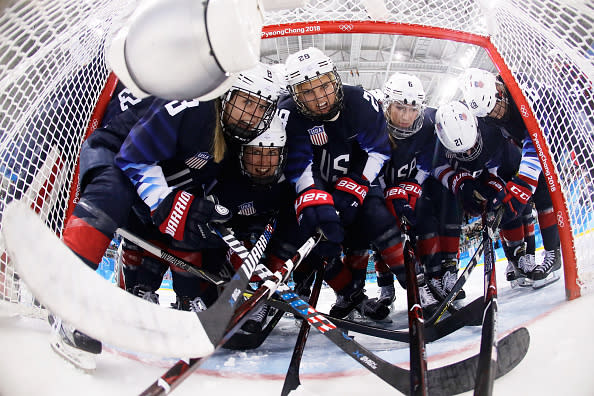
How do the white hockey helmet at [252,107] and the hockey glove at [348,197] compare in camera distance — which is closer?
the white hockey helmet at [252,107]

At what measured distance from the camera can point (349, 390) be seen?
4.90 feet

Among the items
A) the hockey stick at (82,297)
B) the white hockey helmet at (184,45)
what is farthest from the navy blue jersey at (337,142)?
the white hockey helmet at (184,45)

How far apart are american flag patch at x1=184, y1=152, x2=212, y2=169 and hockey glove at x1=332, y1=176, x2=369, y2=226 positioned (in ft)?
2.13

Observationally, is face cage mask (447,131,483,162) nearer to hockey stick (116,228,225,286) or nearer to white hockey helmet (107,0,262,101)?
hockey stick (116,228,225,286)

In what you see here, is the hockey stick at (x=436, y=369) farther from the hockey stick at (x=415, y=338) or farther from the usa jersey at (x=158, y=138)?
the usa jersey at (x=158, y=138)

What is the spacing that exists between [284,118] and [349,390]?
1248mm

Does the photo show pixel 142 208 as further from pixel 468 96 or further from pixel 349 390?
pixel 468 96

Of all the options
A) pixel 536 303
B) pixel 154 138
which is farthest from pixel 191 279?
pixel 536 303

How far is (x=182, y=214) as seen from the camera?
1662 millimetres

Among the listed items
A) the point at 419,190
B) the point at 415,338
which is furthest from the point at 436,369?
the point at 419,190

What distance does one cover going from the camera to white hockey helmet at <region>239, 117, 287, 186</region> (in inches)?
73.0

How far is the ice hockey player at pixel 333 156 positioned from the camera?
6.37 feet

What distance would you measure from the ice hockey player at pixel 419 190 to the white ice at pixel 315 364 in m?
0.49

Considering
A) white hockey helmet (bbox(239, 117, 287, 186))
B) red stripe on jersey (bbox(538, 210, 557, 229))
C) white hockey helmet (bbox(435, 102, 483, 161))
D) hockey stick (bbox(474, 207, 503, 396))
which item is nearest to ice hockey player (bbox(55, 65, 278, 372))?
white hockey helmet (bbox(239, 117, 287, 186))
